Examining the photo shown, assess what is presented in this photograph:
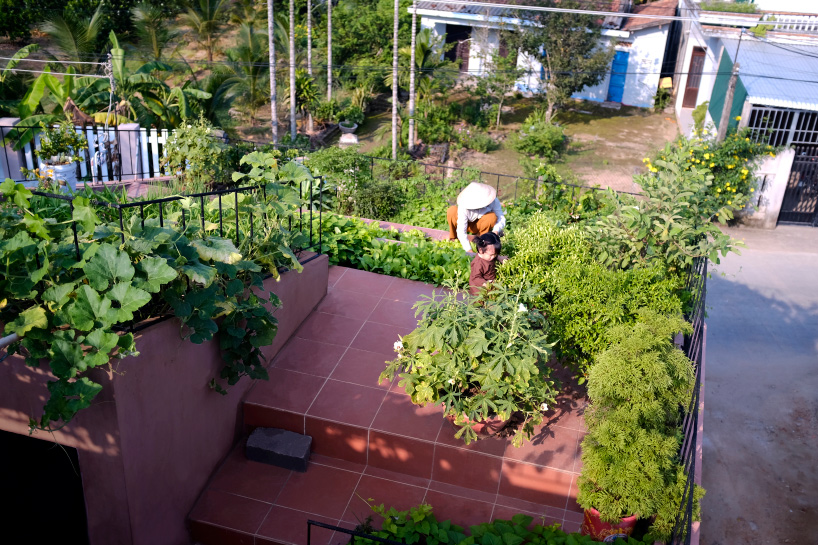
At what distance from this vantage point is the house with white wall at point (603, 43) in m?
26.2

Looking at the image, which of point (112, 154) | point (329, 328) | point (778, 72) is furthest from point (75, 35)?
point (778, 72)

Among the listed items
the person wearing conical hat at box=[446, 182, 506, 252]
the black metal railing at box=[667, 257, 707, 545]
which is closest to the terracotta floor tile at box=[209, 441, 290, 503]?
the black metal railing at box=[667, 257, 707, 545]

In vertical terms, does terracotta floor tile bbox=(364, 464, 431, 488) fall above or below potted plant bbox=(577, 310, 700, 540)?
below

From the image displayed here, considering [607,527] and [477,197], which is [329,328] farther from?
[607,527]

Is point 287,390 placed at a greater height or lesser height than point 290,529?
greater

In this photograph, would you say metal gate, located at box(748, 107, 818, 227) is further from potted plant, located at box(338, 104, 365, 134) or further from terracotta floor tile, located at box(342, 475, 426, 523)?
terracotta floor tile, located at box(342, 475, 426, 523)

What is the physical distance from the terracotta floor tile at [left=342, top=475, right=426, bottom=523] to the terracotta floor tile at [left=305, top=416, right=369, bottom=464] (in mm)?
213

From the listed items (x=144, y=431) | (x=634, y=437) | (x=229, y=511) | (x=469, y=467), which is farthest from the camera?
(x=469, y=467)

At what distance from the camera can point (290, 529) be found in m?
4.73

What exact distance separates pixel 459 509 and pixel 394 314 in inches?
90.8

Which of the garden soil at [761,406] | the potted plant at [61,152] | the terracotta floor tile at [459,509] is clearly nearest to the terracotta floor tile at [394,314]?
the terracotta floor tile at [459,509]

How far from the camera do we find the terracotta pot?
4477mm

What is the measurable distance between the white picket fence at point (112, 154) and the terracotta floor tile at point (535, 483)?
732 cm

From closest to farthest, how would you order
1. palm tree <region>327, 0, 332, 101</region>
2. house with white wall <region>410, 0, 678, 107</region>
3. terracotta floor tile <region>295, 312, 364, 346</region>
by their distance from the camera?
terracotta floor tile <region>295, 312, 364, 346</region>
palm tree <region>327, 0, 332, 101</region>
house with white wall <region>410, 0, 678, 107</region>
